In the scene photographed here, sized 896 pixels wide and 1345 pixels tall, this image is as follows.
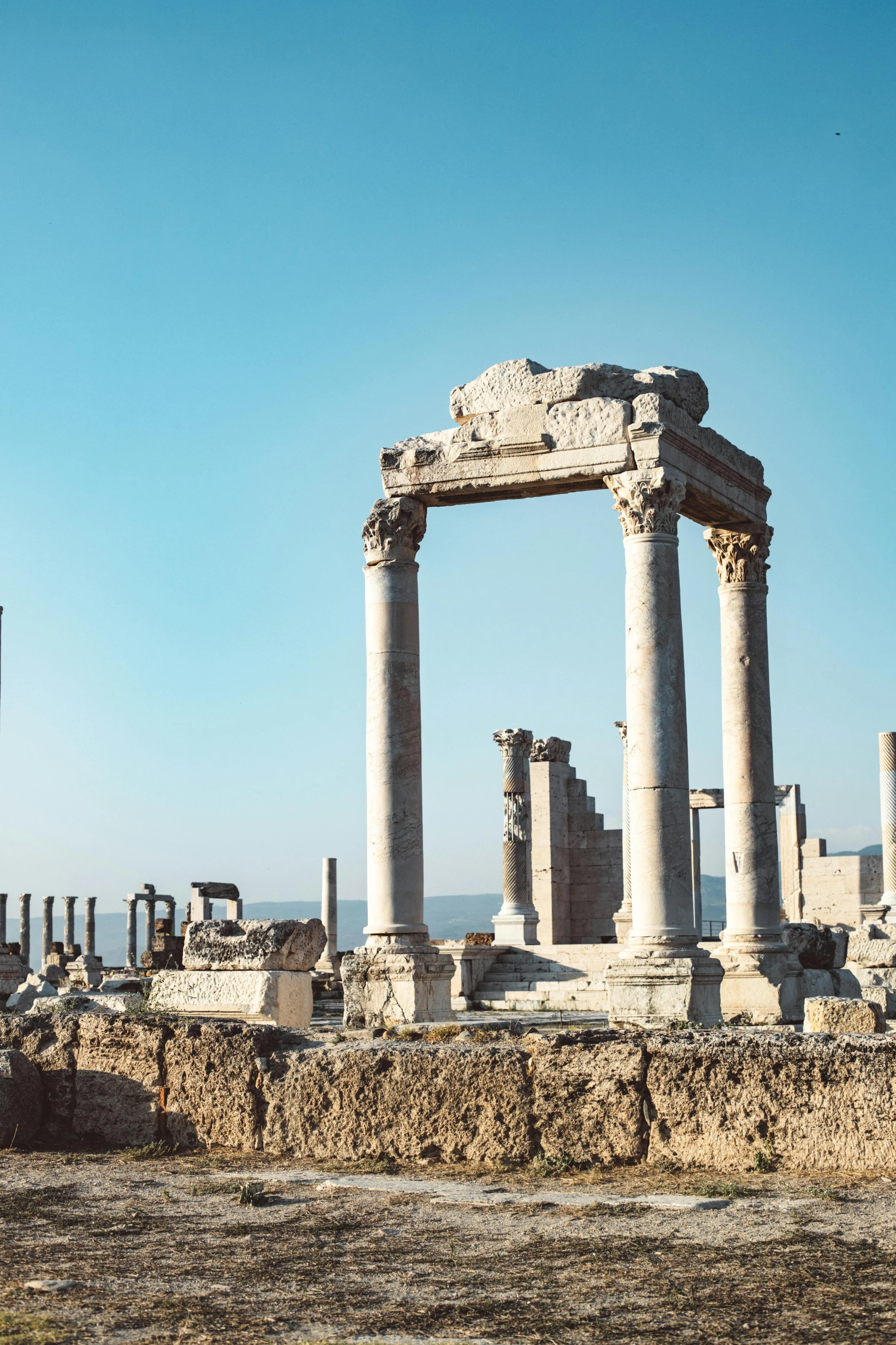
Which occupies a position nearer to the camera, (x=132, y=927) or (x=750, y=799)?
(x=750, y=799)

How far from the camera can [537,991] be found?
77.7ft

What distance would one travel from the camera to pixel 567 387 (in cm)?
1608

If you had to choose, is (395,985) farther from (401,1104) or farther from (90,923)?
(90,923)

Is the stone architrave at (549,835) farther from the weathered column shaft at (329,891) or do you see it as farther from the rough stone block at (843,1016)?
the rough stone block at (843,1016)

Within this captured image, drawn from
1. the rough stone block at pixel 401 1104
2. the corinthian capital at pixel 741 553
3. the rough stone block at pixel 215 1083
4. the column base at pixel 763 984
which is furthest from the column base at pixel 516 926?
the rough stone block at pixel 401 1104

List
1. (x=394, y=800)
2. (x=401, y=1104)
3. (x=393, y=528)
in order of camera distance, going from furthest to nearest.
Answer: (x=393, y=528)
(x=394, y=800)
(x=401, y=1104)

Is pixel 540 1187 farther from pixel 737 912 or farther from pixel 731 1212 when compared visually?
pixel 737 912

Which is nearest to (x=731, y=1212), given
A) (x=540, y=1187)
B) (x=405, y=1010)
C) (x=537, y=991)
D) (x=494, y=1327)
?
(x=540, y=1187)

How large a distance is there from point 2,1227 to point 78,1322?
1.87 m

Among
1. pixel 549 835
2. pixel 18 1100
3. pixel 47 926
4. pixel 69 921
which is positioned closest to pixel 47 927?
pixel 47 926

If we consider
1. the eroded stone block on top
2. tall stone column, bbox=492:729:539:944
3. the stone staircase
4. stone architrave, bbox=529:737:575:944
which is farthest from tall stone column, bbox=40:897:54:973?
the eroded stone block on top

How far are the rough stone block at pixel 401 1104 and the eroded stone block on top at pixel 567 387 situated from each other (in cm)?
942

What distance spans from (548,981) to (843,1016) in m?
16.7

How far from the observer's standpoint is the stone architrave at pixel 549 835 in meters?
35.4
